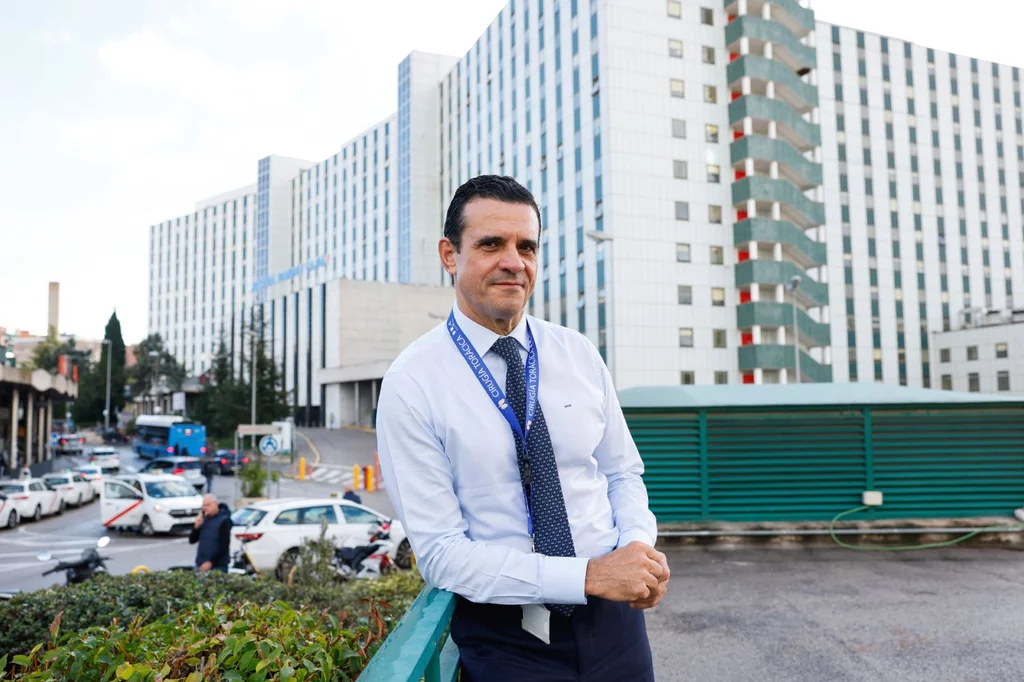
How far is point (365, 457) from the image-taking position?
156 ft

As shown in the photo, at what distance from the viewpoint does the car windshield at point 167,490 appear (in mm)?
20953

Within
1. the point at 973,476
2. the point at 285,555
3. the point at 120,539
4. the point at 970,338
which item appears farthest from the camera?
the point at 970,338

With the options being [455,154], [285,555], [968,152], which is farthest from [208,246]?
[285,555]

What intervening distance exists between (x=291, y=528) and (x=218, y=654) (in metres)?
11.9

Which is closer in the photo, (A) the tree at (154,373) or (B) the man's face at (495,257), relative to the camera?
(B) the man's face at (495,257)

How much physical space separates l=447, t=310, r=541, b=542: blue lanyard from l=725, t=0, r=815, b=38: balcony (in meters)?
51.1

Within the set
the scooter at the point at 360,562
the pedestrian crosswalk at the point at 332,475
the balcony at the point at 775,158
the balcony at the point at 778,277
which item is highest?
the balcony at the point at 775,158

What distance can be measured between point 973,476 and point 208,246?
12768 cm

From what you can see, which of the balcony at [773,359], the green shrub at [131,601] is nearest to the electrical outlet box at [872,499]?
the green shrub at [131,601]

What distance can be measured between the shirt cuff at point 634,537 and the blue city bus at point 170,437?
52217 mm

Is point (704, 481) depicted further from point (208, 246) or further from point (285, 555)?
point (208, 246)

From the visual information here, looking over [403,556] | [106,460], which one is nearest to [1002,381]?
[403,556]

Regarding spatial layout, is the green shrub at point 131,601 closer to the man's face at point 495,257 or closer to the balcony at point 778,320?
the man's face at point 495,257

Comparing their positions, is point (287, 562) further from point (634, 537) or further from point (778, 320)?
point (778, 320)
